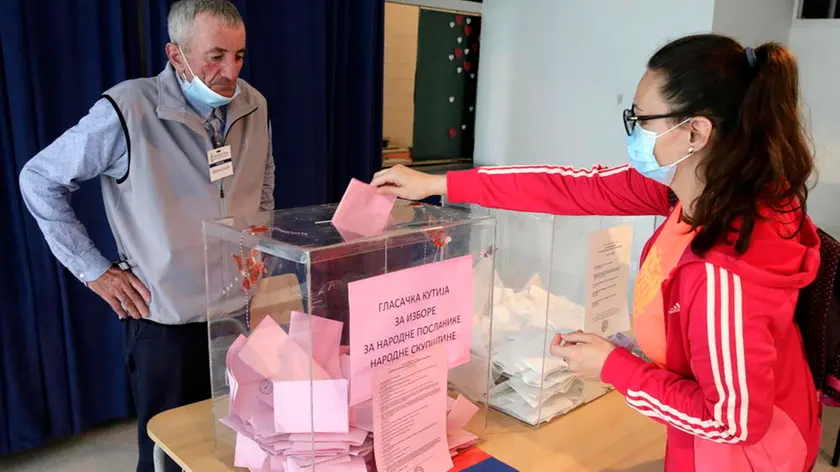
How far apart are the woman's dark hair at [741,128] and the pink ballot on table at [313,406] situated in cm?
54

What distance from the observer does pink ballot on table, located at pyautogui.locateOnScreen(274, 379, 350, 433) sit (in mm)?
942

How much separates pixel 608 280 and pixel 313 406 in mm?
684

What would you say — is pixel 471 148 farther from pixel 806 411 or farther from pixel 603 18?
pixel 806 411

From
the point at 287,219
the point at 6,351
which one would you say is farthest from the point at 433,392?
A: the point at 6,351

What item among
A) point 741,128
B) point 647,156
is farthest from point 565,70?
point 741,128

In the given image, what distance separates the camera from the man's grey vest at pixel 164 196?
61.0 inches

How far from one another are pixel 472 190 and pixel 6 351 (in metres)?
1.96

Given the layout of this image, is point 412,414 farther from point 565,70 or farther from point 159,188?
point 565,70

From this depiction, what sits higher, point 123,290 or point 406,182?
point 406,182

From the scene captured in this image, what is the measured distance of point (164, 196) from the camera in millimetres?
1582

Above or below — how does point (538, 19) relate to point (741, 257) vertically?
above

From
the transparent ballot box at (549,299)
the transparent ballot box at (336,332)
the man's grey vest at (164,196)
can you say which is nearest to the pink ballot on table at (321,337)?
the transparent ballot box at (336,332)

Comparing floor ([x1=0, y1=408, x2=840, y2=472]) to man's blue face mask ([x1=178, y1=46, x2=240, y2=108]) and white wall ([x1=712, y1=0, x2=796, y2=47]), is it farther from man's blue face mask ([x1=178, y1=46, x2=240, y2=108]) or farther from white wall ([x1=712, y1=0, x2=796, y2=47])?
white wall ([x1=712, y1=0, x2=796, y2=47])

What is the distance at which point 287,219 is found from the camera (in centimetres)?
113
